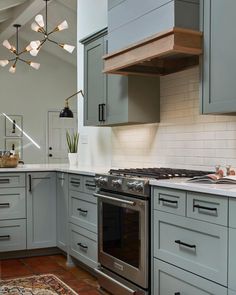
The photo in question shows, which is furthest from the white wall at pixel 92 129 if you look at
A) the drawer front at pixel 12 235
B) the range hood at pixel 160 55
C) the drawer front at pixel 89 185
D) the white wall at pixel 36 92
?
the white wall at pixel 36 92

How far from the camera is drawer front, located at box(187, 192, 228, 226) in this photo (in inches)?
84.9

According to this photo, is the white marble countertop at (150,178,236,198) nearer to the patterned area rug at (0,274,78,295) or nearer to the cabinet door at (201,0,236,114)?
the cabinet door at (201,0,236,114)

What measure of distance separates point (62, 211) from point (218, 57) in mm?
2458

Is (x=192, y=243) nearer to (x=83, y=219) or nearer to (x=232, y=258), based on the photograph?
(x=232, y=258)

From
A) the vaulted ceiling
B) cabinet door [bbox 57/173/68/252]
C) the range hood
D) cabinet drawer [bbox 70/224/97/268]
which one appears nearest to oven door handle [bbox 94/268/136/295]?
cabinet drawer [bbox 70/224/97/268]

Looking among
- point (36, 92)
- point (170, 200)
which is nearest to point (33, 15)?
point (36, 92)

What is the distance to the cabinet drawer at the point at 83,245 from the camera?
366 cm

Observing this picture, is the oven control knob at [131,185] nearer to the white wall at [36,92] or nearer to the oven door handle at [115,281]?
the oven door handle at [115,281]

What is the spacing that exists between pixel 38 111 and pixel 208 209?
856 cm

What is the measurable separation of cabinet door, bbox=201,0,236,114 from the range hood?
0.34 ft

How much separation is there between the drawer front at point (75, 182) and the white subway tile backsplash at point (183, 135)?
1.88 feet

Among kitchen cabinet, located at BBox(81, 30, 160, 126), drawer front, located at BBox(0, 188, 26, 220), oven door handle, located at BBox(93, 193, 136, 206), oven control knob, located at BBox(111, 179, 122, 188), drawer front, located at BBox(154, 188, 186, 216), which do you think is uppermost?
kitchen cabinet, located at BBox(81, 30, 160, 126)

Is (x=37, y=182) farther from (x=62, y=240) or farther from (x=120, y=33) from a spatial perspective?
(x=120, y=33)

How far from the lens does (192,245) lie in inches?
94.6
